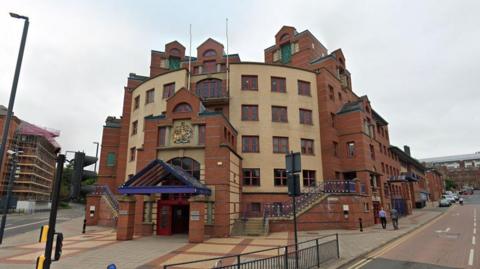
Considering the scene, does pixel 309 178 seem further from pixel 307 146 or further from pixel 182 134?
pixel 182 134

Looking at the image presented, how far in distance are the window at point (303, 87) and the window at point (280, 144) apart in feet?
19.3

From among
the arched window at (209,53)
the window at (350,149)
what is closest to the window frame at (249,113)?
the arched window at (209,53)

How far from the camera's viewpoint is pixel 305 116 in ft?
105

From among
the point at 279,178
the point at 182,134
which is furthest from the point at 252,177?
the point at 182,134

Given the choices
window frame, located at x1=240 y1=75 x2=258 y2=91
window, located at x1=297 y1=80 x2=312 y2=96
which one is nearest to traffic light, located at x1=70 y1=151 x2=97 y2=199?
window frame, located at x1=240 y1=75 x2=258 y2=91

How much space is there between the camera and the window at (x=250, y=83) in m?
31.0

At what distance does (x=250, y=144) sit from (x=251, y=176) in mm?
3203

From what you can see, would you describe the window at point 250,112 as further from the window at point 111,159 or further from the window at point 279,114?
the window at point 111,159

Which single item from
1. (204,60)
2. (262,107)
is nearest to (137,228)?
(262,107)

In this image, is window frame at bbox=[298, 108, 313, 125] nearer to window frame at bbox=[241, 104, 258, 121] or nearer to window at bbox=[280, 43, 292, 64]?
window frame at bbox=[241, 104, 258, 121]

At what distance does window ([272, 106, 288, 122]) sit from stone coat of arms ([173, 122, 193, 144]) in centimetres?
999

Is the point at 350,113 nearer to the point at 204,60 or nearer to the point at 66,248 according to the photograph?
the point at 204,60

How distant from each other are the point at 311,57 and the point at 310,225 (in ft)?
71.0

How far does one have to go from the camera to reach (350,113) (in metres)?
32.8
